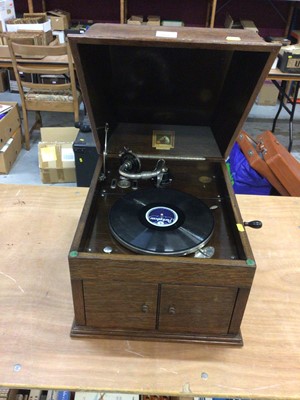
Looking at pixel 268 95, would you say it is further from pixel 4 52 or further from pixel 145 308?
pixel 145 308

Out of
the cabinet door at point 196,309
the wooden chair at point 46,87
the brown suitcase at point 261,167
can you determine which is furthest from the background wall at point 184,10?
the cabinet door at point 196,309

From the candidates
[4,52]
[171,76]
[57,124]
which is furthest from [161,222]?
[57,124]

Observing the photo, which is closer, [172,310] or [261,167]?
[172,310]

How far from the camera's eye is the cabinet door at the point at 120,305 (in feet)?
2.75

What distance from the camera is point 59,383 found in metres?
0.82

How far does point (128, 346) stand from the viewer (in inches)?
35.7

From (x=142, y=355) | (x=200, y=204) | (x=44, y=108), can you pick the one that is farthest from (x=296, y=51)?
(x=142, y=355)

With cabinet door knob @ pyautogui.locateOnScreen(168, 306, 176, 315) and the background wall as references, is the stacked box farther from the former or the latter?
cabinet door knob @ pyautogui.locateOnScreen(168, 306, 176, 315)

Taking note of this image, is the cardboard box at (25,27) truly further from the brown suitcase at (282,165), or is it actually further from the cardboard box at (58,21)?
the brown suitcase at (282,165)

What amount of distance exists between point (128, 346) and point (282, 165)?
150cm

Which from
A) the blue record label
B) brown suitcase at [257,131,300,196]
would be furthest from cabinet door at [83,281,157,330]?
brown suitcase at [257,131,300,196]

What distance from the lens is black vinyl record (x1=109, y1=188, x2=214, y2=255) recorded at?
866mm

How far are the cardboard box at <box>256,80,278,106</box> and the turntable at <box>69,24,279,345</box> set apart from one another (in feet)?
10.2

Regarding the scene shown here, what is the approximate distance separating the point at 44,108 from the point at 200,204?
2294 millimetres
